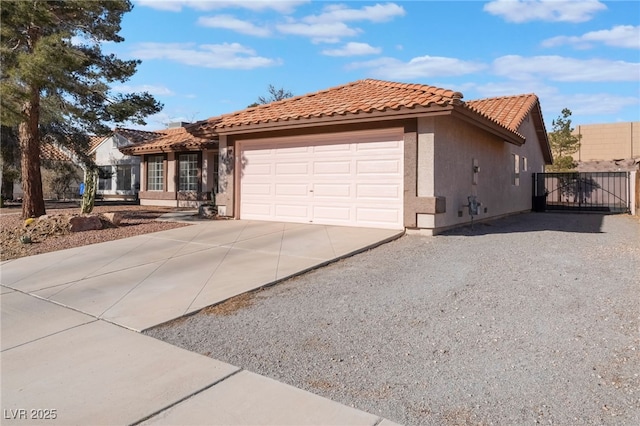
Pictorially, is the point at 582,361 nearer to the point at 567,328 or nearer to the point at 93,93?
the point at 567,328

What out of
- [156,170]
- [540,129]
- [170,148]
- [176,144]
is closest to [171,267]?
[176,144]

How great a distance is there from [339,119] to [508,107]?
1120 cm

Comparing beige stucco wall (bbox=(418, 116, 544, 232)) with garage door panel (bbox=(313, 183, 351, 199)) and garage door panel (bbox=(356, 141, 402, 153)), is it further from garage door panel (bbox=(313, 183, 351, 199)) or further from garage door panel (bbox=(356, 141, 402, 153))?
garage door panel (bbox=(313, 183, 351, 199))

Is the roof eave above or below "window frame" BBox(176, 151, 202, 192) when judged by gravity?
above

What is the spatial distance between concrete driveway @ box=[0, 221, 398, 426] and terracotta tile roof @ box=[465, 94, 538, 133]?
9685 mm

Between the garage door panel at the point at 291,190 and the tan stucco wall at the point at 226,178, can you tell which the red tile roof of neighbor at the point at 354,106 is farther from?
the garage door panel at the point at 291,190

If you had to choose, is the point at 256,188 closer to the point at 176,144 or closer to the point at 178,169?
the point at 176,144

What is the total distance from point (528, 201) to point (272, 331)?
1966 centimetres

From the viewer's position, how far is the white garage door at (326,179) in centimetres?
1066

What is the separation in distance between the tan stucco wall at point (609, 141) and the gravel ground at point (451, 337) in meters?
40.9

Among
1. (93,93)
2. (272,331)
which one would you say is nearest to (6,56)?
(93,93)

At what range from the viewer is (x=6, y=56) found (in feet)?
39.6

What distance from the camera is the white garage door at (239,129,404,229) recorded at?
10.7 m

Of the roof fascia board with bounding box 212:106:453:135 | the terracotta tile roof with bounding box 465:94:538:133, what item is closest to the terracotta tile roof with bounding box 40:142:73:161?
the roof fascia board with bounding box 212:106:453:135
